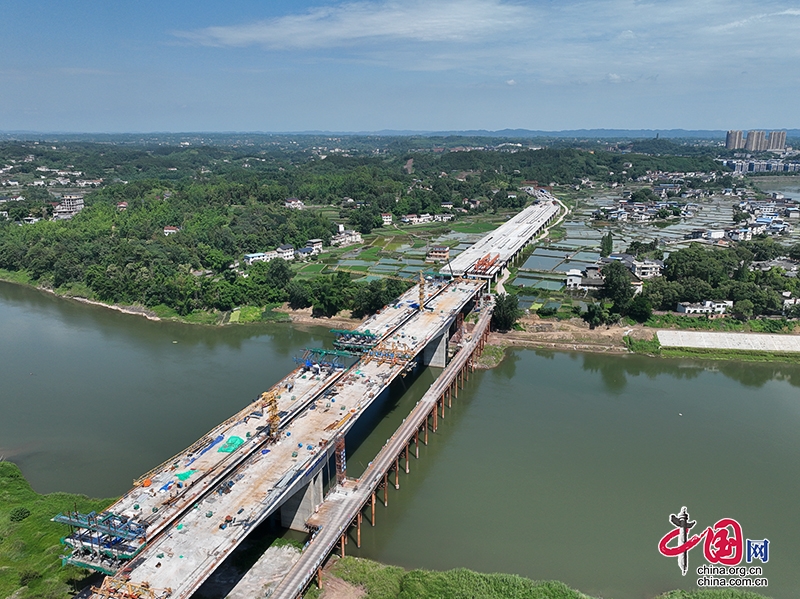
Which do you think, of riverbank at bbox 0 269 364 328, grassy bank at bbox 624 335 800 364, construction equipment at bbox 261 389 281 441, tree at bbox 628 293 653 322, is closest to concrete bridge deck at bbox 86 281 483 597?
construction equipment at bbox 261 389 281 441

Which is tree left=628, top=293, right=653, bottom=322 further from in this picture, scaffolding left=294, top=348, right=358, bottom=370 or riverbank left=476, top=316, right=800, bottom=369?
scaffolding left=294, top=348, right=358, bottom=370

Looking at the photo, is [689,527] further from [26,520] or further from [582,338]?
[26,520]

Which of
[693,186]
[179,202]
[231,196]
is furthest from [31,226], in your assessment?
[693,186]

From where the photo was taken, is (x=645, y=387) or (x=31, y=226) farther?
(x=31, y=226)

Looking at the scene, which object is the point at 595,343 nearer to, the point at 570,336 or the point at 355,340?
the point at 570,336

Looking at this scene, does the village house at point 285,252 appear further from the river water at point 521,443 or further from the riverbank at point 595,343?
the riverbank at point 595,343
